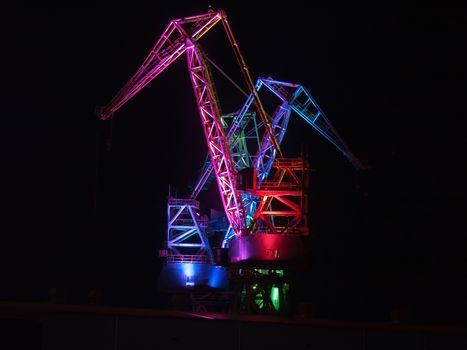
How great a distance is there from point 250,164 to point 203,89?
10266mm

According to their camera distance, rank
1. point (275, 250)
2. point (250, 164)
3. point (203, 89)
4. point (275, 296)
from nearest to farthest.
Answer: point (275, 250) < point (275, 296) < point (203, 89) < point (250, 164)

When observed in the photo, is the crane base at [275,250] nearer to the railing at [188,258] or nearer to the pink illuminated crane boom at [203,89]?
the pink illuminated crane boom at [203,89]

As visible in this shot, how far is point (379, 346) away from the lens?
14.6 meters

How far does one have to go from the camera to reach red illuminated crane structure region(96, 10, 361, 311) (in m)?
49.2

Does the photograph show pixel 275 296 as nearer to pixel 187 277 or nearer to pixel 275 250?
pixel 275 250

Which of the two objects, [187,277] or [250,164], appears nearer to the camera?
[250,164]

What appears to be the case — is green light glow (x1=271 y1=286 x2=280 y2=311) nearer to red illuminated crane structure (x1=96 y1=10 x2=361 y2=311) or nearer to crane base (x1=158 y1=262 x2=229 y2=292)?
red illuminated crane structure (x1=96 y1=10 x2=361 y2=311)

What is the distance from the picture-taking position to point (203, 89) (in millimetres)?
53875

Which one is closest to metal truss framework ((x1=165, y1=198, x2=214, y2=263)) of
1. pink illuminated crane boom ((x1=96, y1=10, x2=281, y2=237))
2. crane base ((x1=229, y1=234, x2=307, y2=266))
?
pink illuminated crane boom ((x1=96, y1=10, x2=281, y2=237))

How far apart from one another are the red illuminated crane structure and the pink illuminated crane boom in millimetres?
82

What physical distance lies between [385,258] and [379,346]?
50.8m

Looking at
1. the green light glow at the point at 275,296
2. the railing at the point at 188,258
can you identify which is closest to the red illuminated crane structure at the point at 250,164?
the green light glow at the point at 275,296

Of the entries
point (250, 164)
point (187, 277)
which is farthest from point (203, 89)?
point (187, 277)

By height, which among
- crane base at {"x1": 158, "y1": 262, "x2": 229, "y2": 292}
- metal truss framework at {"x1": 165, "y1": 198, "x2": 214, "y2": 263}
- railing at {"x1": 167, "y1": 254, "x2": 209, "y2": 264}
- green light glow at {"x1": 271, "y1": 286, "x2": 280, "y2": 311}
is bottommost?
green light glow at {"x1": 271, "y1": 286, "x2": 280, "y2": 311}
